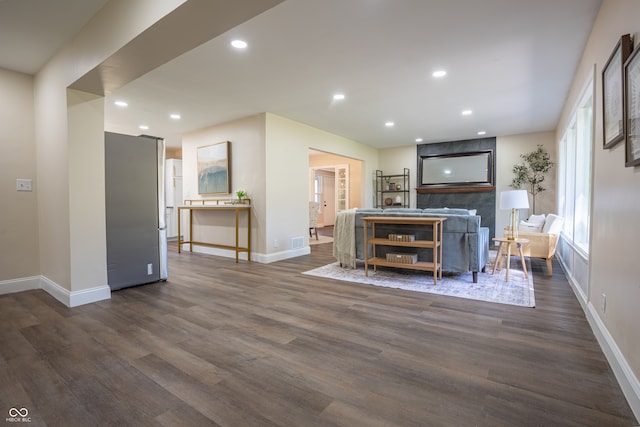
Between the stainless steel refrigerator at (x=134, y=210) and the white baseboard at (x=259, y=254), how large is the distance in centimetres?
168

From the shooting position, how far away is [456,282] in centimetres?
388

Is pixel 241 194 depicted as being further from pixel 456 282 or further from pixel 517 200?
pixel 517 200

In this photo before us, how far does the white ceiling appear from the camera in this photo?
8.20ft

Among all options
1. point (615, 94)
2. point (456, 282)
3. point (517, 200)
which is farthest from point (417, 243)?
point (615, 94)

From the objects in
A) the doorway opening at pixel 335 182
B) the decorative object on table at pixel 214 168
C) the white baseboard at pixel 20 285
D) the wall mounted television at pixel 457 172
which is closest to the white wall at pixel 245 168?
the decorative object on table at pixel 214 168

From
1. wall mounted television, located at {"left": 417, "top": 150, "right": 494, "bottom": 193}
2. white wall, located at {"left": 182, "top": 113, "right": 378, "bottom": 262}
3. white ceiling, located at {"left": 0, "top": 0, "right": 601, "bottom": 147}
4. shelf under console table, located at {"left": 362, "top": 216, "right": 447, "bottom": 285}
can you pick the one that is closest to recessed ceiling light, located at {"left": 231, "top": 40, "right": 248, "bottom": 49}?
white ceiling, located at {"left": 0, "top": 0, "right": 601, "bottom": 147}

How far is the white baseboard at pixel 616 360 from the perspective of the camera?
4.83 ft

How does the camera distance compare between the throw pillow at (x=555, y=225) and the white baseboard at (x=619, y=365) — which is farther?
the throw pillow at (x=555, y=225)

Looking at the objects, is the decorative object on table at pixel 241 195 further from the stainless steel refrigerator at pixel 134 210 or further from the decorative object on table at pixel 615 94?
the decorative object on table at pixel 615 94

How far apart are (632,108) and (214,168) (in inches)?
231

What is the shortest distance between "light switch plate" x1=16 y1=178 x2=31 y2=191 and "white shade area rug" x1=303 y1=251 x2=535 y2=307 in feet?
11.6

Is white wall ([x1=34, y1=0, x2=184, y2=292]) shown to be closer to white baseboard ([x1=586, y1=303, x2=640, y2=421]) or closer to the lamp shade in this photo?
white baseboard ([x1=586, y1=303, x2=640, y2=421])

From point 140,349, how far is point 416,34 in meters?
3.42

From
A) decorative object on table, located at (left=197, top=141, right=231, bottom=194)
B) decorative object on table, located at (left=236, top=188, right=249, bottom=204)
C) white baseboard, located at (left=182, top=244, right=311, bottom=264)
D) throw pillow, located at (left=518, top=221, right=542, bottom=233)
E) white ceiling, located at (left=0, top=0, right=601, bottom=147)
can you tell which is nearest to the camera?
white ceiling, located at (left=0, top=0, right=601, bottom=147)
